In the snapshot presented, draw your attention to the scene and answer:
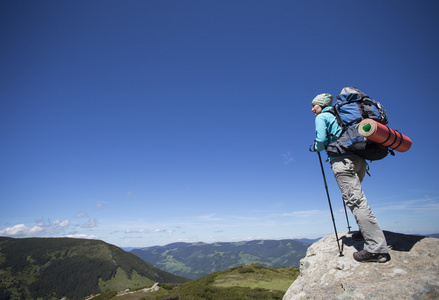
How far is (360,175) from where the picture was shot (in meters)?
5.98

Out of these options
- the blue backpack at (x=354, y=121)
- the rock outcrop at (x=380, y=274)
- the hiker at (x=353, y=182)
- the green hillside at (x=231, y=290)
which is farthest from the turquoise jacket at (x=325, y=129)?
the green hillside at (x=231, y=290)

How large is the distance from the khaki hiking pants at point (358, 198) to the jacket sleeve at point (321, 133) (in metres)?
0.53

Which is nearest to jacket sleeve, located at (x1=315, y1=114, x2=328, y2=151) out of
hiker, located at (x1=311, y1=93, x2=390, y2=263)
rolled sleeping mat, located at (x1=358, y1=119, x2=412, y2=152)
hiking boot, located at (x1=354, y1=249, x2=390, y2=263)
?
hiker, located at (x1=311, y1=93, x2=390, y2=263)

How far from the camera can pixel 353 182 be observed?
5.39m

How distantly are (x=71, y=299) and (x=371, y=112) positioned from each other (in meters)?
275

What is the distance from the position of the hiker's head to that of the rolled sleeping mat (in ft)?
5.86

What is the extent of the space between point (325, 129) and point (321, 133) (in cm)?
16

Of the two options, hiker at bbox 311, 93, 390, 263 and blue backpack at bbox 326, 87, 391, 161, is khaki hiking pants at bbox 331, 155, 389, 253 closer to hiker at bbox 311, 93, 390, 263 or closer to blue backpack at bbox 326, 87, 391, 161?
hiker at bbox 311, 93, 390, 263

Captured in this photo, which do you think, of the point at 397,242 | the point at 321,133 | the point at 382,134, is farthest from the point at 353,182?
the point at 397,242

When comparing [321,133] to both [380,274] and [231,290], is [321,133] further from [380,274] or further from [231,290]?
[231,290]

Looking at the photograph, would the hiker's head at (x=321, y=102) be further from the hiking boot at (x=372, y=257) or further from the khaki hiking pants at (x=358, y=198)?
the hiking boot at (x=372, y=257)

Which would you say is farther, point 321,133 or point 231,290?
point 231,290

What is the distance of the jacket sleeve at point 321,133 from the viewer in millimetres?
5828

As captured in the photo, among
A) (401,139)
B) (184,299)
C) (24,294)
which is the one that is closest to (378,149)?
(401,139)
